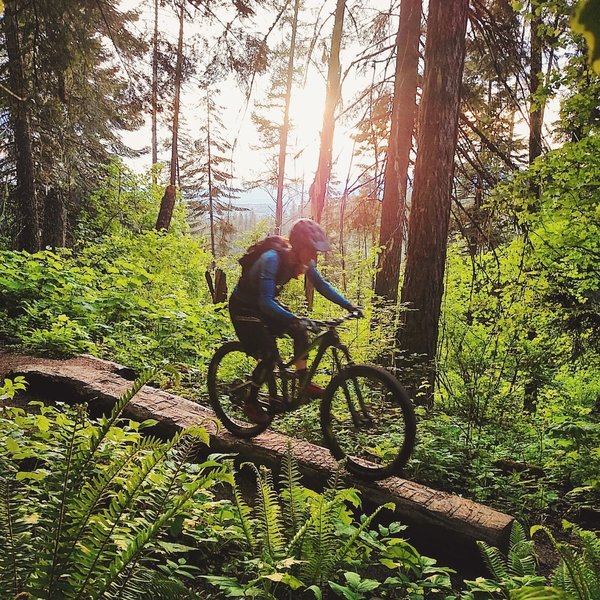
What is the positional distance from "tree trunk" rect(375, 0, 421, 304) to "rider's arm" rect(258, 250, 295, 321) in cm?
389

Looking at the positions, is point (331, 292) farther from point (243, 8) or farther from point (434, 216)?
point (243, 8)

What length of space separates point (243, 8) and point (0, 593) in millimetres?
7354

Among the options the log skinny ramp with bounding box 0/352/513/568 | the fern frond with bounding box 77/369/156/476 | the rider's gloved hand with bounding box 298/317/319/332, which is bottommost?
the log skinny ramp with bounding box 0/352/513/568

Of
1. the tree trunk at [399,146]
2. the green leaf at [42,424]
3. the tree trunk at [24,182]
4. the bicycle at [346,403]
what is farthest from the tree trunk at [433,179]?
the tree trunk at [24,182]

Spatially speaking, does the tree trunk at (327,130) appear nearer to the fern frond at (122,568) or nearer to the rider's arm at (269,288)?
the rider's arm at (269,288)

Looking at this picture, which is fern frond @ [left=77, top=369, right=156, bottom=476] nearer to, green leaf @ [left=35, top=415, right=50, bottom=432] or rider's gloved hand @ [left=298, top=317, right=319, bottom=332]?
green leaf @ [left=35, top=415, right=50, bottom=432]

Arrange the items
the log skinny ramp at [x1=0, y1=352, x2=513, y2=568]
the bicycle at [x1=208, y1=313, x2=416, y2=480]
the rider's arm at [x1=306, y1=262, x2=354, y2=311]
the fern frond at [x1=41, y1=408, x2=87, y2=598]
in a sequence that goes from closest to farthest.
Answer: the fern frond at [x1=41, y1=408, x2=87, y2=598], the log skinny ramp at [x1=0, y1=352, x2=513, y2=568], the bicycle at [x1=208, y1=313, x2=416, y2=480], the rider's arm at [x1=306, y1=262, x2=354, y2=311]

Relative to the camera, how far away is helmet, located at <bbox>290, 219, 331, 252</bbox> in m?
4.47

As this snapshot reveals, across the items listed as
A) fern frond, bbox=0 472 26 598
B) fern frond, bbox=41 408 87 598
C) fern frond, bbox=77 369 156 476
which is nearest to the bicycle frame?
fern frond, bbox=77 369 156 476

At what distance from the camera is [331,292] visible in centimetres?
475

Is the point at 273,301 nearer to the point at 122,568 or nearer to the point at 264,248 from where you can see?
the point at 264,248

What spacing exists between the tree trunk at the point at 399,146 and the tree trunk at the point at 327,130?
1814 millimetres

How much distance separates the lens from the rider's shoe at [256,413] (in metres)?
4.89

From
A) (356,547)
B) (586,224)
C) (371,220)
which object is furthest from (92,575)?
(371,220)
